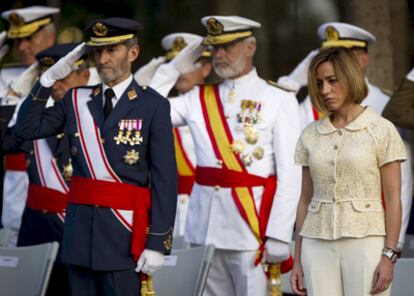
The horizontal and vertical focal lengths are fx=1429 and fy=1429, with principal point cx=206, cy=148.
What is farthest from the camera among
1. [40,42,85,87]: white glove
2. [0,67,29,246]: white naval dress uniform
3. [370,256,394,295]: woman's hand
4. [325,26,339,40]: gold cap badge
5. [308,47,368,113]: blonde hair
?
[0,67,29,246]: white naval dress uniform

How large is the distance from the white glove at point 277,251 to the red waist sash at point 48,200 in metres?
1.22

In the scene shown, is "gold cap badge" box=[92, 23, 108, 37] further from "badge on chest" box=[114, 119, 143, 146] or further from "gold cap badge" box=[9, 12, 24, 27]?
"gold cap badge" box=[9, 12, 24, 27]

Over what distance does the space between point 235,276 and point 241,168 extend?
559 mm

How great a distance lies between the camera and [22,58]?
962 cm

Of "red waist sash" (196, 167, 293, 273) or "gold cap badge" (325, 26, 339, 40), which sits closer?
"red waist sash" (196, 167, 293, 273)

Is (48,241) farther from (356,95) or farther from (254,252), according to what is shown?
(356,95)

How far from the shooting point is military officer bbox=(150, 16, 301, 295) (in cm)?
730

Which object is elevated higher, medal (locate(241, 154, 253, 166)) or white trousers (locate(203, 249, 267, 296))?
medal (locate(241, 154, 253, 166))

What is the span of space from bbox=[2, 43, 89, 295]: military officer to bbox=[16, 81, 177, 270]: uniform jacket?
1.32 m

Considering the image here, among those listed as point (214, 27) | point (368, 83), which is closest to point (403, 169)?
point (368, 83)

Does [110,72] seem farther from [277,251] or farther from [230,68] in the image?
[277,251]

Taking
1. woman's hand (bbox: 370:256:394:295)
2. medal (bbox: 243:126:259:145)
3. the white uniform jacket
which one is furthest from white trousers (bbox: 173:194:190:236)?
woman's hand (bbox: 370:256:394:295)

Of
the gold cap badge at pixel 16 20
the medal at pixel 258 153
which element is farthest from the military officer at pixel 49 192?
the gold cap badge at pixel 16 20

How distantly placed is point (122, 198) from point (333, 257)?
101 cm
